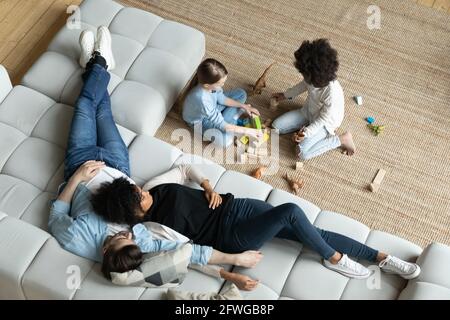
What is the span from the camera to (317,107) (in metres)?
2.83

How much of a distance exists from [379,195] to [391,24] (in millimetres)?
1205

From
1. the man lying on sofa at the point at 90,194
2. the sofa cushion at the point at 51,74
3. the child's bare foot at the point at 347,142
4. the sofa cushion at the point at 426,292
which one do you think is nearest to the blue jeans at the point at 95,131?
the man lying on sofa at the point at 90,194

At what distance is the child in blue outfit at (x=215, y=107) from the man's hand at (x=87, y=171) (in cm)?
63

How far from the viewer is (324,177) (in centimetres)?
283

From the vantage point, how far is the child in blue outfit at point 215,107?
2643 millimetres

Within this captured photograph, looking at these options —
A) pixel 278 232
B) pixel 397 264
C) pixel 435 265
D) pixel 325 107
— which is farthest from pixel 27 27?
pixel 435 265

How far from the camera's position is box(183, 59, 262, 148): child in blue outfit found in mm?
2643

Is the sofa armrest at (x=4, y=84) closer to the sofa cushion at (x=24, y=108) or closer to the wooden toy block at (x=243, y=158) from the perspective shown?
the sofa cushion at (x=24, y=108)

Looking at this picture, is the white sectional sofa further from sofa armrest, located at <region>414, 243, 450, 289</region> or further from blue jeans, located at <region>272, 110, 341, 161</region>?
blue jeans, located at <region>272, 110, 341, 161</region>

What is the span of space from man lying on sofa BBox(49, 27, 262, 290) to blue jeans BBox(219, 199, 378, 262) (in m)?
0.07
